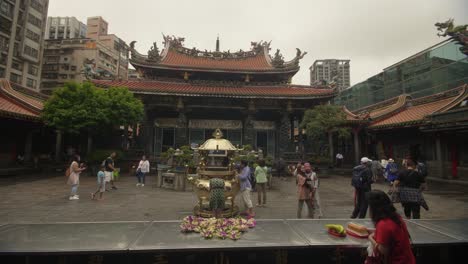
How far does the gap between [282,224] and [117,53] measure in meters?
57.3

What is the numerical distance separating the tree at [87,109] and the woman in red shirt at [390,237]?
14.2 metres

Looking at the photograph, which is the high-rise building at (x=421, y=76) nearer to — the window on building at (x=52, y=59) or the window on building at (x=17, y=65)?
the window on building at (x=17, y=65)

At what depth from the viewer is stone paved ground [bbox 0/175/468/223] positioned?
21.4 ft

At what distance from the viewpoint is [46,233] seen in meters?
2.78

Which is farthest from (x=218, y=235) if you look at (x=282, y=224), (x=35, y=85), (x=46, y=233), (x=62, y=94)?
(x=35, y=85)

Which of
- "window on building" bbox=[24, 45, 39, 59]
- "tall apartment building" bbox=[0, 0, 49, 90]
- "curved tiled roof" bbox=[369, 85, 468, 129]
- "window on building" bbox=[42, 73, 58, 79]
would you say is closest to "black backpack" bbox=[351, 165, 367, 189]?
"curved tiled roof" bbox=[369, 85, 468, 129]

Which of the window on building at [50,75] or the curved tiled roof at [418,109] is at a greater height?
the window on building at [50,75]

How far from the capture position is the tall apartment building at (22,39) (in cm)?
2917

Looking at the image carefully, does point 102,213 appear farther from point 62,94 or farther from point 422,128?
point 422,128

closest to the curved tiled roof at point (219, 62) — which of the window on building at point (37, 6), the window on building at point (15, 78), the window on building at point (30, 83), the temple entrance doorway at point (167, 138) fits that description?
the temple entrance doorway at point (167, 138)

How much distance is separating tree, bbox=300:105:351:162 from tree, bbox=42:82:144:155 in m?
11.2

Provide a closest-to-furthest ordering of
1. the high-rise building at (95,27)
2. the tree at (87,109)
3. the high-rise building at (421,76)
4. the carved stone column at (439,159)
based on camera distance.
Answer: the carved stone column at (439,159), the tree at (87,109), the high-rise building at (421,76), the high-rise building at (95,27)

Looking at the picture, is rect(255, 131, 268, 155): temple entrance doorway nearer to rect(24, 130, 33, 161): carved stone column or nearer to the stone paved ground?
the stone paved ground

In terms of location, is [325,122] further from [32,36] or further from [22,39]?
[32,36]
